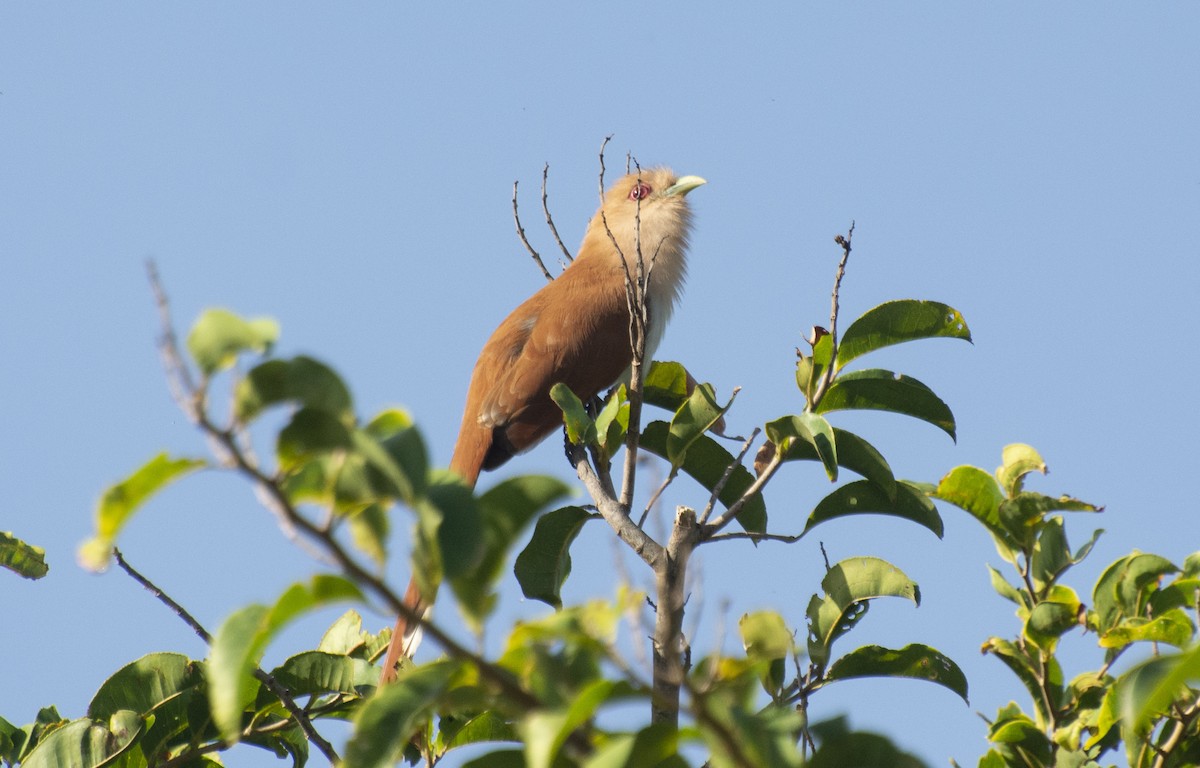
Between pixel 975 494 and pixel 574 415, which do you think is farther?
pixel 574 415

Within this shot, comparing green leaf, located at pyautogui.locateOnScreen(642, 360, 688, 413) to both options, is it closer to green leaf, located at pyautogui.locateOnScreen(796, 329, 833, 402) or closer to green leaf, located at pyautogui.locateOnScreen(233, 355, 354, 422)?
green leaf, located at pyautogui.locateOnScreen(796, 329, 833, 402)

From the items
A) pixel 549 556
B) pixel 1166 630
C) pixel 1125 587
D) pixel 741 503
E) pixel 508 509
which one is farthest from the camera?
pixel 549 556

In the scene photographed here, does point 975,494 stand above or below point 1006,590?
above

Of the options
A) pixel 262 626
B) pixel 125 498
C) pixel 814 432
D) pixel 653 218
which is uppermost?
pixel 653 218

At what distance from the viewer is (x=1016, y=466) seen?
237cm

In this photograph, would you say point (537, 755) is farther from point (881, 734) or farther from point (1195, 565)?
point (1195, 565)

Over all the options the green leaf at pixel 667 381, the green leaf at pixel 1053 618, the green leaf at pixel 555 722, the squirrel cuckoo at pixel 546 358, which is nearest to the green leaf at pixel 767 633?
the green leaf at pixel 555 722

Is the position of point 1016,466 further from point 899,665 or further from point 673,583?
point 673,583

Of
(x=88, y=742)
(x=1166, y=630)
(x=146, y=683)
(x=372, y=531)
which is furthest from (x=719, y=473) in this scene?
(x=372, y=531)

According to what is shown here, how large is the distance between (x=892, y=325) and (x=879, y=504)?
1.20 ft

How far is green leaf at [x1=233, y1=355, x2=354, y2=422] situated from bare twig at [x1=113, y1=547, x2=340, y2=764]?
1476 mm

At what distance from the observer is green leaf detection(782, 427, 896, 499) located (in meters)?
2.45

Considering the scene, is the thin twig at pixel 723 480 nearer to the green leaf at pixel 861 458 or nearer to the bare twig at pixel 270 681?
the green leaf at pixel 861 458

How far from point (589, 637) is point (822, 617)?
160 centimetres
